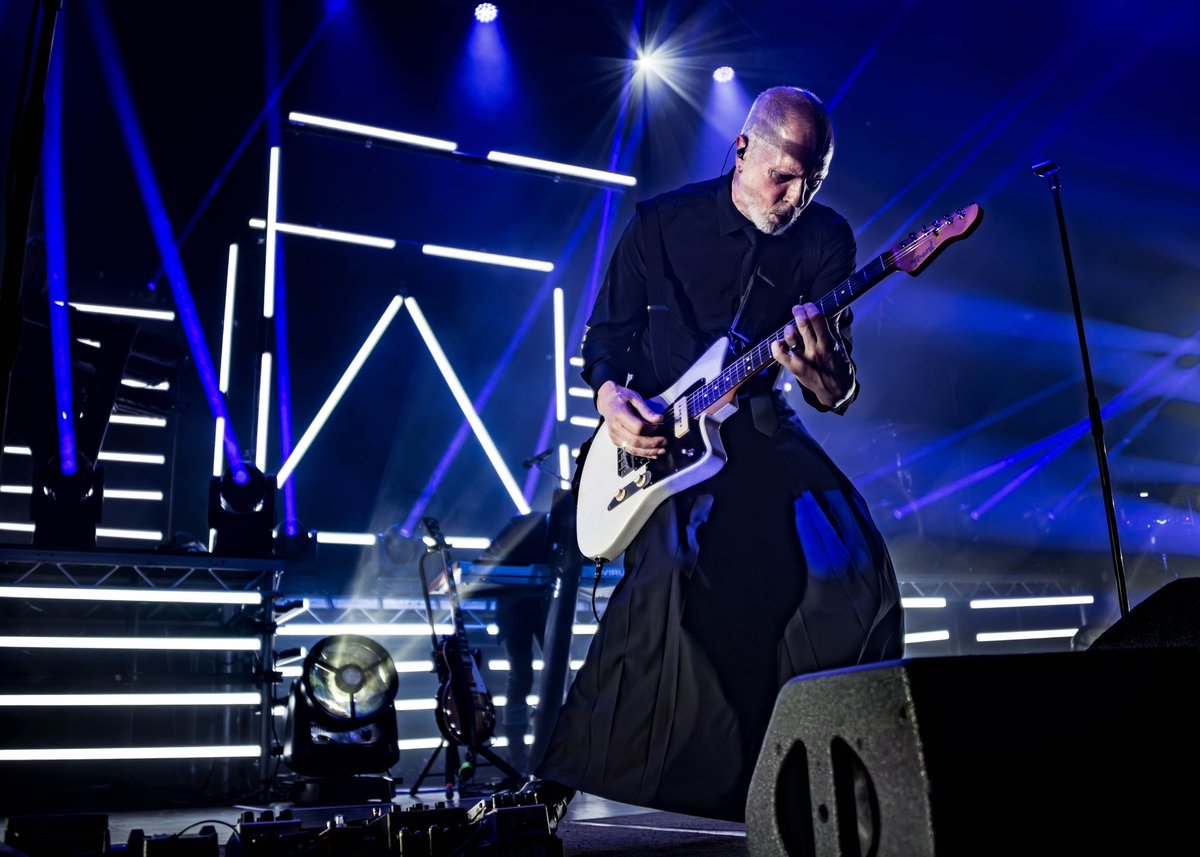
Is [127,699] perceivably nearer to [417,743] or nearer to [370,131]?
[417,743]

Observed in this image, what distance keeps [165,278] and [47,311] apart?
3286 mm

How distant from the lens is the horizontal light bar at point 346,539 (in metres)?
7.94

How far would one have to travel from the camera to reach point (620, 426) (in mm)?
2545

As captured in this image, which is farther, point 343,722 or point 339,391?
point 339,391

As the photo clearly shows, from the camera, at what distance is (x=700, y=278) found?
2.71 meters

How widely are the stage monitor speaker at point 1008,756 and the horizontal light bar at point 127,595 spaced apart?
5121 millimetres

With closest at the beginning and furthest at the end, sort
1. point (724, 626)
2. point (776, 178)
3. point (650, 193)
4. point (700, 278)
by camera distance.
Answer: point (724, 626) → point (776, 178) → point (700, 278) → point (650, 193)

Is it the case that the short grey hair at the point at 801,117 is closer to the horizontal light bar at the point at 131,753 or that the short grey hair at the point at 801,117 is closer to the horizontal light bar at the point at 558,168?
the horizontal light bar at the point at 131,753

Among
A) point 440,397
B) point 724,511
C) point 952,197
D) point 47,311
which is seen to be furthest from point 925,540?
point 47,311

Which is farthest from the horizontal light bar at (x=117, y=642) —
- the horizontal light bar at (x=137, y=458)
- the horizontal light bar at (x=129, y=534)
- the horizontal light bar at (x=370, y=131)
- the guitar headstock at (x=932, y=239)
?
the horizontal light bar at (x=370, y=131)

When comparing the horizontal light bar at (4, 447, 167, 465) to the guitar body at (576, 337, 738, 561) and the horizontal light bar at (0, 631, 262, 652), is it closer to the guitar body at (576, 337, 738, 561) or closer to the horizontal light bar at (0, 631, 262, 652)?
the horizontal light bar at (0, 631, 262, 652)

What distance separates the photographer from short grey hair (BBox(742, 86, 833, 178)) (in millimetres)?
2506

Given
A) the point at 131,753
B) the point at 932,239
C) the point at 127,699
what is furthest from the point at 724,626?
the point at 127,699

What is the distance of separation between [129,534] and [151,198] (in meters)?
3.09
